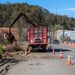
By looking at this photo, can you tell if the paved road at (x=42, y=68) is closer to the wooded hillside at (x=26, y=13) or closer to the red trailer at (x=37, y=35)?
the red trailer at (x=37, y=35)

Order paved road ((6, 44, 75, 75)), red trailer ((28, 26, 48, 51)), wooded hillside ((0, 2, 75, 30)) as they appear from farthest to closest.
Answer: wooded hillside ((0, 2, 75, 30)), red trailer ((28, 26, 48, 51)), paved road ((6, 44, 75, 75))

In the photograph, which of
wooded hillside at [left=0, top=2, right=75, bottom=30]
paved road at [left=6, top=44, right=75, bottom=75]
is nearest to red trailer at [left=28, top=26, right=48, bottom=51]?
paved road at [left=6, top=44, right=75, bottom=75]

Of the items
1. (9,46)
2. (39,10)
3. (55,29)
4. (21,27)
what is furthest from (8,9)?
(9,46)

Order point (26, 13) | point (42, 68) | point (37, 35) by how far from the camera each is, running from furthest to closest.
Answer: point (26, 13) → point (37, 35) → point (42, 68)

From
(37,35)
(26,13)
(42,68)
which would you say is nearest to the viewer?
(42,68)

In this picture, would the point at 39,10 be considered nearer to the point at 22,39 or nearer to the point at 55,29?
the point at 55,29

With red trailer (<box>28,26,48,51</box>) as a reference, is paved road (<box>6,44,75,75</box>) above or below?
below

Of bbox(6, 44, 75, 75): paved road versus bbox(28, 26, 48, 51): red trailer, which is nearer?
bbox(6, 44, 75, 75): paved road

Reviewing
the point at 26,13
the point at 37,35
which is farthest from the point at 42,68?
the point at 26,13

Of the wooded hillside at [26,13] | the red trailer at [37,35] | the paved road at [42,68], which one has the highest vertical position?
the wooded hillside at [26,13]

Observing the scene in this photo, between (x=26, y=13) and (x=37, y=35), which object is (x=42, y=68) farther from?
(x=26, y=13)

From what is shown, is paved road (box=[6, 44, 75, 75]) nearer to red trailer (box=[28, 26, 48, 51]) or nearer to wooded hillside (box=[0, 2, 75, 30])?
red trailer (box=[28, 26, 48, 51])

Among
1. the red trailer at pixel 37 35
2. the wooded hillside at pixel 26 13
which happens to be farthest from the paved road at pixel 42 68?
the wooded hillside at pixel 26 13

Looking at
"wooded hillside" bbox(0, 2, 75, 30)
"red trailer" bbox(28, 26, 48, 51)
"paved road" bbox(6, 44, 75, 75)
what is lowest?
"paved road" bbox(6, 44, 75, 75)
